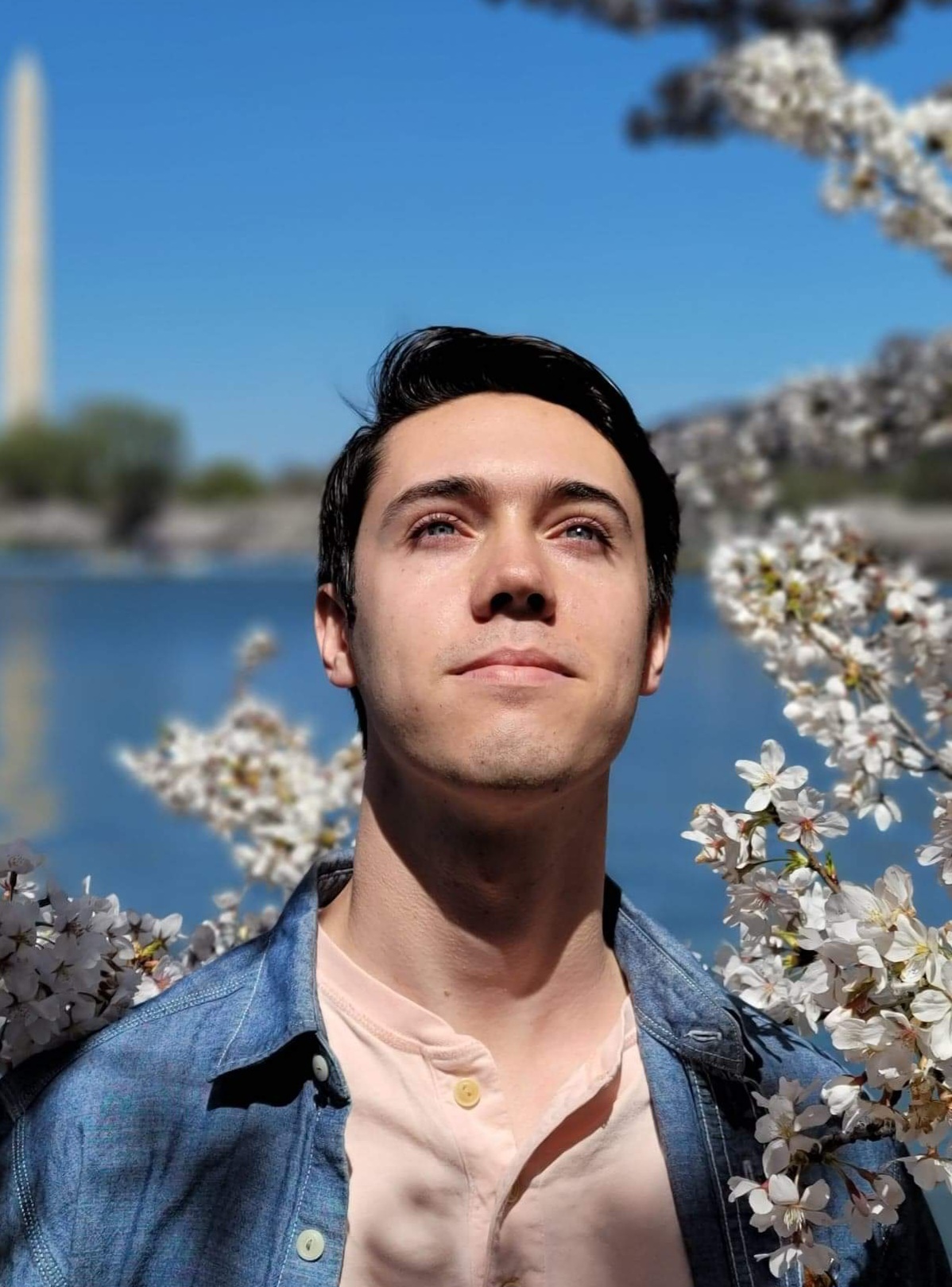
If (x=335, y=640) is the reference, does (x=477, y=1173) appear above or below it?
below

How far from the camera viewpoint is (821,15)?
777cm

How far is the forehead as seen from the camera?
1.85 m

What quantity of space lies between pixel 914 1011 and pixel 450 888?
64 cm

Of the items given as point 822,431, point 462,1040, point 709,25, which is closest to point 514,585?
point 462,1040

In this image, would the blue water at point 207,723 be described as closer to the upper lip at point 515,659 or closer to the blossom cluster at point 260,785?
the blossom cluster at point 260,785

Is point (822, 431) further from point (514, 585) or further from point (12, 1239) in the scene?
point (12, 1239)

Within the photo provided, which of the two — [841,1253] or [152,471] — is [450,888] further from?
[152,471]

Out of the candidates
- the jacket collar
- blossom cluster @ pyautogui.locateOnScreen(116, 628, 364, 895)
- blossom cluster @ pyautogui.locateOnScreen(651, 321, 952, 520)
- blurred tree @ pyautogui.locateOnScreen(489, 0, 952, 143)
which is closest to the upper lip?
the jacket collar

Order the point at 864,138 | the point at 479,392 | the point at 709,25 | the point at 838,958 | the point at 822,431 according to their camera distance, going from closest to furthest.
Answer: the point at 838,958 < the point at 479,392 < the point at 864,138 < the point at 822,431 < the point at 709,25

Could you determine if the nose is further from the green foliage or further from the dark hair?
the green foliage

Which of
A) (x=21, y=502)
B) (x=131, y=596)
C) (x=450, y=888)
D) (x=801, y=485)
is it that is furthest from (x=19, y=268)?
(x=450, y=888)

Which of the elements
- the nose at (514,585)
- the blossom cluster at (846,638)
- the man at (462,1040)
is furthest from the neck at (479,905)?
the blossom cluster at (846,638)

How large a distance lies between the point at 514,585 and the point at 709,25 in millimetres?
7647

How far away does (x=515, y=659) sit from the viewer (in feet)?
5.57
